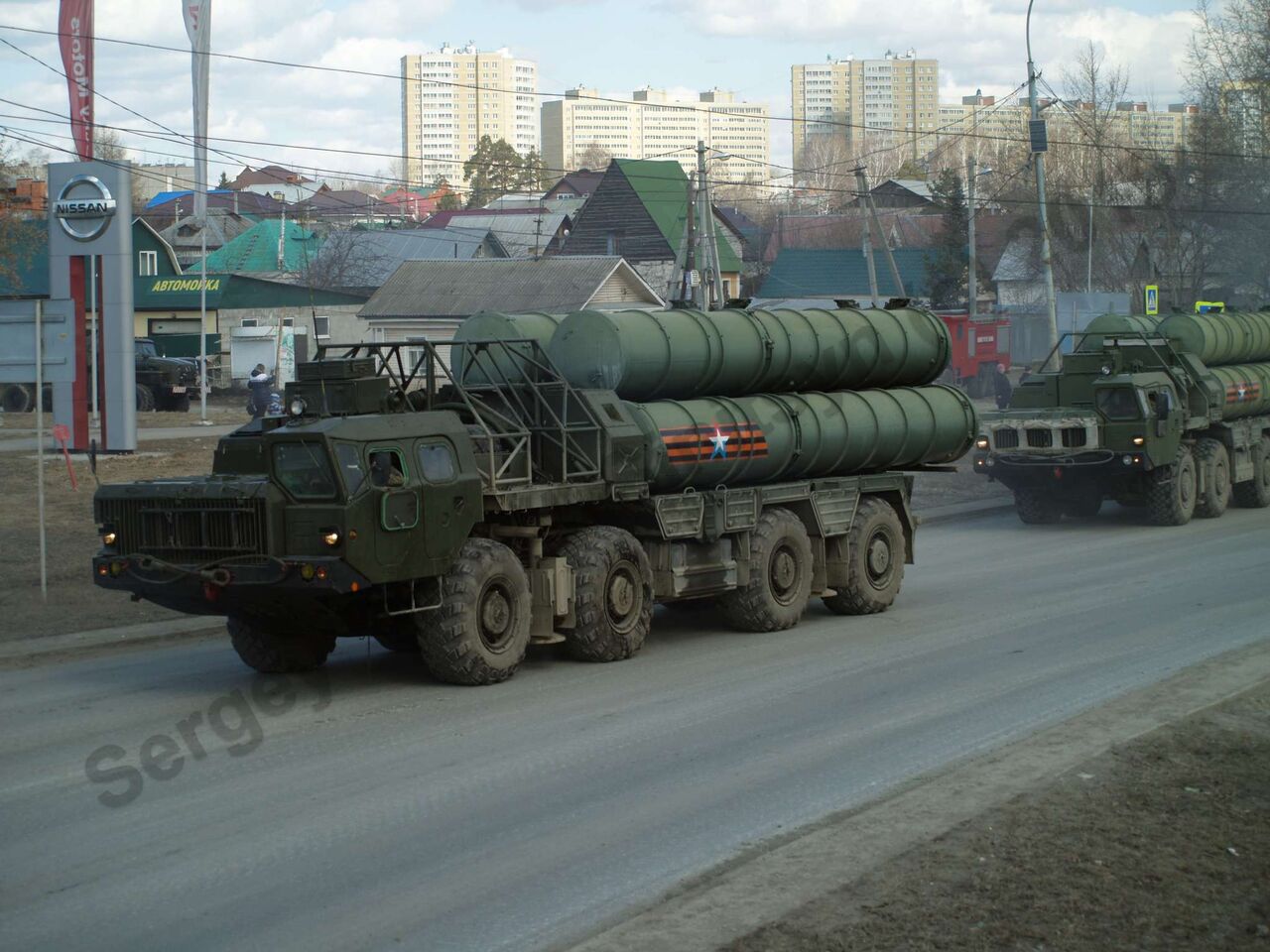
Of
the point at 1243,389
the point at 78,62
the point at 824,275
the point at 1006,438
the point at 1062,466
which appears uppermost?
the point at 78,62

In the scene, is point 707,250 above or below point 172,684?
above

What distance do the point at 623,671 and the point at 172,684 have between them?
368 centimetres

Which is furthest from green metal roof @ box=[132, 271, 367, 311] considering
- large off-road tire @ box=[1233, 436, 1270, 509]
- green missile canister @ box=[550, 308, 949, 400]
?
green missile canister @ box=[550, 308, 949, 400]

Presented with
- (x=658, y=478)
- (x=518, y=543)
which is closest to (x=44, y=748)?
(x=518, y=543)

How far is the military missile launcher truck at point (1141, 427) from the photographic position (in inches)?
938

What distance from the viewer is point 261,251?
7906 centimetres

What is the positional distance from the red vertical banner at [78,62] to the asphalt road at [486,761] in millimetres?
30902

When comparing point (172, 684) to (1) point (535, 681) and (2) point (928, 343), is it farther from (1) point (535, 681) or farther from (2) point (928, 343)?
(2) point (928, 343)

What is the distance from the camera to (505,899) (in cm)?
734

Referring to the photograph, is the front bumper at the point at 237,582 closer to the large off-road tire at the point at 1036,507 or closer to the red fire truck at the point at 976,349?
the large off-road tire at the point at 1036,507

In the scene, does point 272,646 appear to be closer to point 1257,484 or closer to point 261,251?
point 1257,484

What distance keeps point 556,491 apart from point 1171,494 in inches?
553

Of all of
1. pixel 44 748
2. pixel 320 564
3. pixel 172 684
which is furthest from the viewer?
pixel 172 684

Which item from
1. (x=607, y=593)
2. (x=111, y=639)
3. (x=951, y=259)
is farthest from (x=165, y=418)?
(x=951, y=259)
